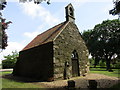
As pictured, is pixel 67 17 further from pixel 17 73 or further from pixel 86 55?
pixel 17 73

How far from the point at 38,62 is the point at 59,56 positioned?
3291 millimetres

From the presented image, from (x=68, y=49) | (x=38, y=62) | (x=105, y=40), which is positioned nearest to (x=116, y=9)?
(x=68, y=49)

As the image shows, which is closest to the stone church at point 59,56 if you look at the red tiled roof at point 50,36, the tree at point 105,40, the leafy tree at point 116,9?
the red tiled roof at point 50,36

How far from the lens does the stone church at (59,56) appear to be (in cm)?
1209

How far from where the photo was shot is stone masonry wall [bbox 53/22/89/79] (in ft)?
40.0

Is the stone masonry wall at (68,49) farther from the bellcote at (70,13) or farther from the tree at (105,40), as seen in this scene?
the tree at (105,40)

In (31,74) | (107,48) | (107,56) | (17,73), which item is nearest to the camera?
(31,74)

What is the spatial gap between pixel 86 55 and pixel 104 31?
24999 millimetres

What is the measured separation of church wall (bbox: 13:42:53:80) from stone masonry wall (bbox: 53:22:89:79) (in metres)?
0.73

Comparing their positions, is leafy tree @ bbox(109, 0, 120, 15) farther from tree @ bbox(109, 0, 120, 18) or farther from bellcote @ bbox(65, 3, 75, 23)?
bellcote @ bbox(65, 3, 75, 23)

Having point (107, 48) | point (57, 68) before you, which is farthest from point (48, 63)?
point (107, 48)

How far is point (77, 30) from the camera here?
56.6 ft

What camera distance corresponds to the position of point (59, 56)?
12594mm

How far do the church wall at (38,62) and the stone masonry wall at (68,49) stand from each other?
731 millimetres
